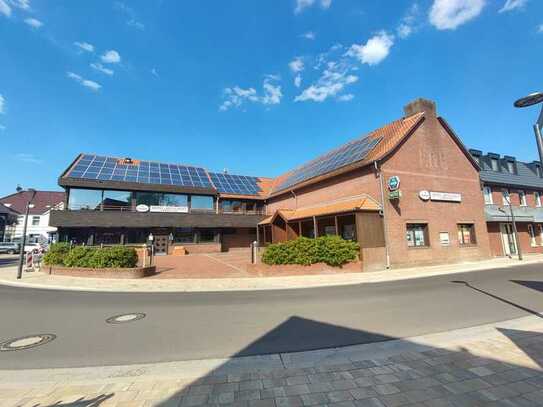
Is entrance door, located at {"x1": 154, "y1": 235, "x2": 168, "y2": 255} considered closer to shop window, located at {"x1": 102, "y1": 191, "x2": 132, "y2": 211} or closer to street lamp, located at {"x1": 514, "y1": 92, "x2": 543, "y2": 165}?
shop window, located at {"x1": 102, "y1": 191, "x2": 132, "y2": 211}

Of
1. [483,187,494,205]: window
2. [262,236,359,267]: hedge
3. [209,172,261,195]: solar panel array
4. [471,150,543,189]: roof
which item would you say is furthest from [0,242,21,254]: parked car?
[471,150,543,189]: roof

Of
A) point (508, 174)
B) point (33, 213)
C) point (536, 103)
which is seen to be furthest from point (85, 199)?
point (508, 174)

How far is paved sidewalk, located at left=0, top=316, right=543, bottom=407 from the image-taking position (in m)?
3.14

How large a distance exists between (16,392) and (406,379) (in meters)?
5.17

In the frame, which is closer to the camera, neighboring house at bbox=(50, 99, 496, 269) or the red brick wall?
the red brick wall

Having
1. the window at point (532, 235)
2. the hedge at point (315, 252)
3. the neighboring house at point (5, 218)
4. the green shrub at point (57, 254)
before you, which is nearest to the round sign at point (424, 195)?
the hedge at point (315, 252)

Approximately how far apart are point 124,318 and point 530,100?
33.5 ft

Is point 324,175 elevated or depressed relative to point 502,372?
elevated

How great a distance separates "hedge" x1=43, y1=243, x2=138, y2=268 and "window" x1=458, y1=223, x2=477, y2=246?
23.3m

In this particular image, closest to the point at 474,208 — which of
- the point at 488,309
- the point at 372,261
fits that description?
the point at 372,261

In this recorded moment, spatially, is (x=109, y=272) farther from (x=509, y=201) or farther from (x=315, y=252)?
(x=509, y=201)

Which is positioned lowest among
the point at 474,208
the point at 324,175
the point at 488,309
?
the point at 488,309

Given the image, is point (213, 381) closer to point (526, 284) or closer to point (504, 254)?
point (526, 284)

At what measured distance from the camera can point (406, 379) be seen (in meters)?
3.55
